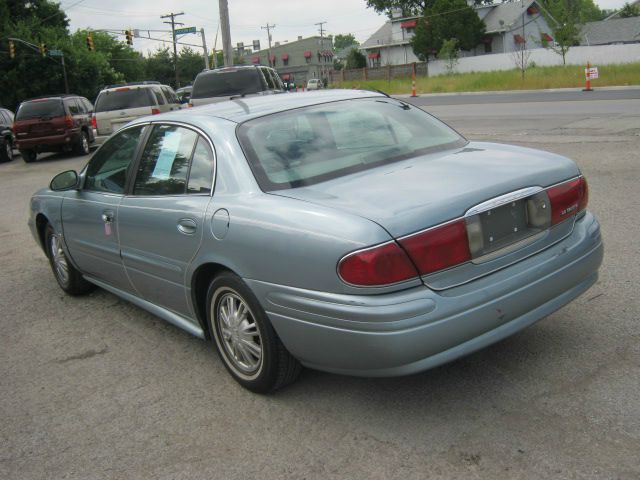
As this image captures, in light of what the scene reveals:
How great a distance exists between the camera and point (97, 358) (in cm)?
443

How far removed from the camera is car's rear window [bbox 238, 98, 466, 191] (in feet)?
11.8

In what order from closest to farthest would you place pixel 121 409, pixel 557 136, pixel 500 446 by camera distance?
1. pixel 500 446
2. pixel 121 409
3. pixel 557 136

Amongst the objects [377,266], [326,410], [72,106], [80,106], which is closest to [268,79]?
[72,106]

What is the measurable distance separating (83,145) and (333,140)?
57.3ft

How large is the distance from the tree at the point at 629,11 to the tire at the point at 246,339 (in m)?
95.0

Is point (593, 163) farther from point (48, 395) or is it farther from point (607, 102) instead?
point (607, 102)

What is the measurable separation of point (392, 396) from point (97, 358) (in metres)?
2.02

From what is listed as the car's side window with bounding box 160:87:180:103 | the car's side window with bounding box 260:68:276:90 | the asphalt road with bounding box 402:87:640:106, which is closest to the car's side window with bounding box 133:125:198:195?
the car's side window with bounding box 260:68:276:90

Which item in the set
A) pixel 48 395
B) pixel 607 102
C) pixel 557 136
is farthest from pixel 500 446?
pixel 607 102

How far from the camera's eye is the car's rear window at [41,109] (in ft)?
63.6

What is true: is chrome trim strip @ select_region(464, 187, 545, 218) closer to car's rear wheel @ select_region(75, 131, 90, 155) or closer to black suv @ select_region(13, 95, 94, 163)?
black suv @ select_region(13, 95, 94, 163)

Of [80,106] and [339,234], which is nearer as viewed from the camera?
[339,234]

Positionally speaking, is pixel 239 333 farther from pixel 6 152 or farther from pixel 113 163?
pixel 6 152

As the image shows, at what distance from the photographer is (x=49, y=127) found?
1912 centimetres
